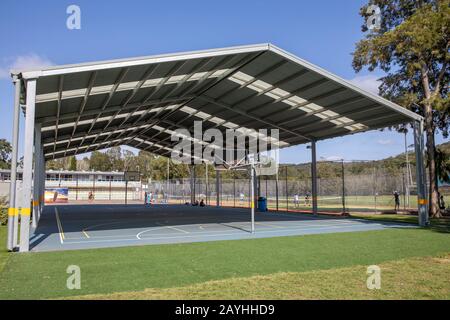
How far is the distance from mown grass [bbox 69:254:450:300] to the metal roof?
7880 mm

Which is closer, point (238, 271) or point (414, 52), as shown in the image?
point (238, 271)

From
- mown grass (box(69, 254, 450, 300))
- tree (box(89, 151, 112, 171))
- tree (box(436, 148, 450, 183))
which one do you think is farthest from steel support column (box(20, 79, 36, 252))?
tree (box(89, 151, 112, 171))

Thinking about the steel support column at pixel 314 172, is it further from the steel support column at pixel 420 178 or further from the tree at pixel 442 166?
the tree at pixel 442 166

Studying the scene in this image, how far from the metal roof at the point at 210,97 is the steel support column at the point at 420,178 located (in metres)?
0.71

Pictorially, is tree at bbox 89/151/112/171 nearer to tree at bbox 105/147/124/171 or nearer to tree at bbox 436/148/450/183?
tree at bbox 105/147/124/171

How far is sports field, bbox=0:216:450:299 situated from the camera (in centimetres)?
627

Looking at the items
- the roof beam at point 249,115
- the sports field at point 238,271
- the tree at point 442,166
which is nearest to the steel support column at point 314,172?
the roof beam at point 249,115

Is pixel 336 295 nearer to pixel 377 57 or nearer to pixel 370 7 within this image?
pixel 377 57

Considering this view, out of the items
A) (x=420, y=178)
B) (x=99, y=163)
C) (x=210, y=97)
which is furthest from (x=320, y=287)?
(x=99, y=163)

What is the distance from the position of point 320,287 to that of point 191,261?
11.4 feet

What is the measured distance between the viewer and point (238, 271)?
7.98m

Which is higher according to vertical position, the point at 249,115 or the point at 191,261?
the point at 249,115

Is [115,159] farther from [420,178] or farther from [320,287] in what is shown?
[320,287]
